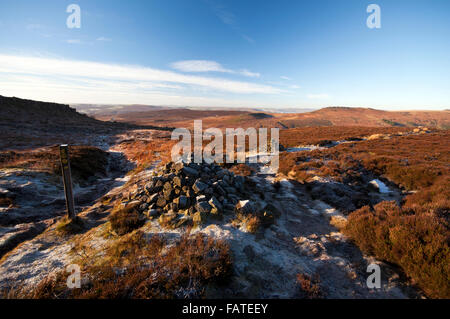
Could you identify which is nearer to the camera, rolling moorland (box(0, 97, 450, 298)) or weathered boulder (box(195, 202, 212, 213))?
rolling moorland (box(0, 97, 450, 298))

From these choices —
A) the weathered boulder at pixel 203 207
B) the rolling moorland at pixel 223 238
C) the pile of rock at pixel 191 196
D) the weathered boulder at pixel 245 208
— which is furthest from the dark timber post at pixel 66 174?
the weathered boulder at pixel 245 208

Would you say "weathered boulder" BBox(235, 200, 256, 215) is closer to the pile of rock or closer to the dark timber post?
the pile of rock

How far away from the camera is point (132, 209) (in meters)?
7.88

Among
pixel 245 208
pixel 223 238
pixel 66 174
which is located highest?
pixel 66 174

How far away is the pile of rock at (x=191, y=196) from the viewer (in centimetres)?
715

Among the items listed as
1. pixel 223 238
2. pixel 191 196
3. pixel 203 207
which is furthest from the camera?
pixel 191 196

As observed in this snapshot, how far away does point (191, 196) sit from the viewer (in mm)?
7973

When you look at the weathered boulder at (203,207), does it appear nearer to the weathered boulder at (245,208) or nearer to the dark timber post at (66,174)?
the weathered boulder at (245,208)

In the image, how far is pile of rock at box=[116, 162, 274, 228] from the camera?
7.15 metres

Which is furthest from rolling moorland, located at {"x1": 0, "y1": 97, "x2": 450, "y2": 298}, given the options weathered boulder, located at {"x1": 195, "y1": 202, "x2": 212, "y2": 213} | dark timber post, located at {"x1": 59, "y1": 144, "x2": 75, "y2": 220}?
dark timber post, located at {"x1": 59, "y1": 144, "x2": 75, "y2": 220}

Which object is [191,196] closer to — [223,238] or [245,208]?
[245,208]

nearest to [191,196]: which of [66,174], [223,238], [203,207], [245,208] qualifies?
[203,207]

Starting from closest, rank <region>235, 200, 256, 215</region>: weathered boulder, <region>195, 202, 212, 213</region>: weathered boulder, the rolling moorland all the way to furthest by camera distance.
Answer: the rolling moorland
<region>195, 202, 212, 213</region>: weathered boulder
<region>235, 200, 256, 215</region>: weathered boulder
